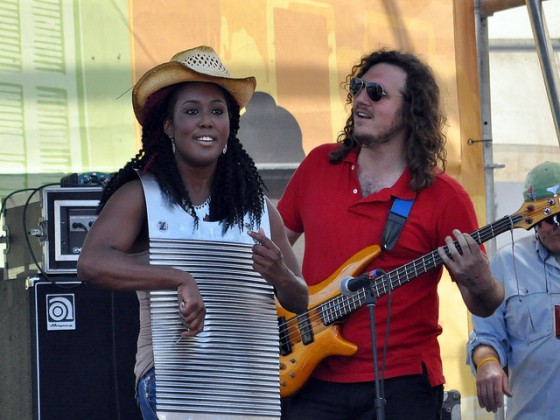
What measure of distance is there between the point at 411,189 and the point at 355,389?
849mm

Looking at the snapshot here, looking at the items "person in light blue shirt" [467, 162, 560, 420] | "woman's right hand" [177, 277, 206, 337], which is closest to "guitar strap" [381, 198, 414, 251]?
"person in light blue shirt" [467, 162, 560, 420]

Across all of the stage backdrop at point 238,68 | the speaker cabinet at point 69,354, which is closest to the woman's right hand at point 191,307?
the speaker cabinet at point 69,354

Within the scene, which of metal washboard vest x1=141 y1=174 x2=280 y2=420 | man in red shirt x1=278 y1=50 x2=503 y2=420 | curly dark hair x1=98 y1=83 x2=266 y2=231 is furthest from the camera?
man in red shirt x1=278 y1=50 x2=503 y2=420

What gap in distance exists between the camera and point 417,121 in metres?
4.52

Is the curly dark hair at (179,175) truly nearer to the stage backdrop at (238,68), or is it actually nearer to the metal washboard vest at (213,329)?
the metal washboard vest at (213,329)

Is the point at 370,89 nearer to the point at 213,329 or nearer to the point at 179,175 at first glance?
the point at 179,175

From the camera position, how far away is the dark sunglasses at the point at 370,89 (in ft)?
14.8

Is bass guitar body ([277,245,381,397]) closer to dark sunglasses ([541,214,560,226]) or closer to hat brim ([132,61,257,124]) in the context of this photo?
dark sunglasses ([541,214,560,226])

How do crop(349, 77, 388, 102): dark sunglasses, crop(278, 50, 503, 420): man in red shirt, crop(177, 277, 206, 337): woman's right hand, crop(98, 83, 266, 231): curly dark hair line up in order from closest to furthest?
crop(177, 277, 206, 337): woman's right hand, crop(98, 83, 266, 231): curly dark hair, crop(278, 50, 503, 420): man in red shirt, crop(349, 77, 388, 102): dark sunglasses

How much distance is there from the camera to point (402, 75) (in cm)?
466

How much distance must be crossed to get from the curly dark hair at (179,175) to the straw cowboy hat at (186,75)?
0.12 ft

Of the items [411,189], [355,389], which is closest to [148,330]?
[355,389]

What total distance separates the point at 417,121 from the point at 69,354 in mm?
1944

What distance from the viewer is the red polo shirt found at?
4.19 metres
